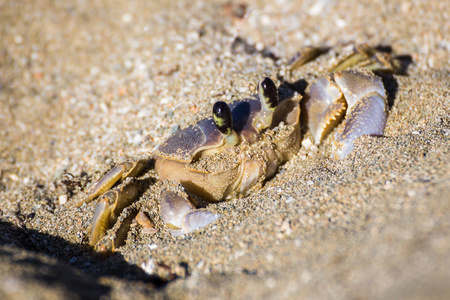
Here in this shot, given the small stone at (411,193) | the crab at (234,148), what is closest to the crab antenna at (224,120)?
the crab at (234,148)

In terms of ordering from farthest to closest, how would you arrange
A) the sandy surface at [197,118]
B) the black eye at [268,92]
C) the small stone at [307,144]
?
the small stone at [307,144]
the black eye at [268,92]
the sandy surface at [197,118]

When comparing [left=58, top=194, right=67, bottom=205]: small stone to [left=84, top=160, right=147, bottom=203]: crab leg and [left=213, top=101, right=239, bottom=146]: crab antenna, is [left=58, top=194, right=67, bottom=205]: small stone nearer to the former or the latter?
[left=84, top=160, right=147, bottom=203]: crab leg

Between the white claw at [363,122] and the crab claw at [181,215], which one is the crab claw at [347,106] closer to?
the white claw at [363,122]

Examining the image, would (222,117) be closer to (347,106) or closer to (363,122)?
(363,122)

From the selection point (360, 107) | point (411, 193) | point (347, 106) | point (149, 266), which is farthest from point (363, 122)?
point (149, 266)

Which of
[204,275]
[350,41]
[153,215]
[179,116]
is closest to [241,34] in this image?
[350,41]

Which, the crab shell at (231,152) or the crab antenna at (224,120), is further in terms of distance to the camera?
the crab shell at (231,152)

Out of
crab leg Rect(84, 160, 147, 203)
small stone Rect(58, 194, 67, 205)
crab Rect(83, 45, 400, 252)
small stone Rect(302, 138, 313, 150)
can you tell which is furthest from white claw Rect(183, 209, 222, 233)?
small stone Rect(58, 194, 67, 205)

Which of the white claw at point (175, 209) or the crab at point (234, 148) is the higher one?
the crab at point (234, 148)
